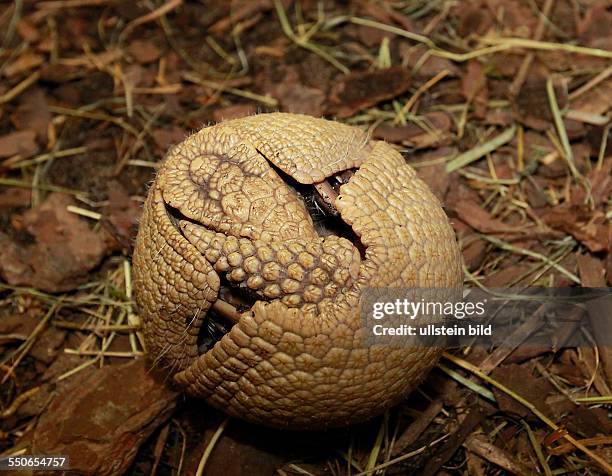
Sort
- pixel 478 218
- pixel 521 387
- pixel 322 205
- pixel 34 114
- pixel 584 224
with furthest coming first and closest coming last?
1. pixel 34 114
2. pixel 478 218
3. pixel 584 224
4. pixel 521 387
5. pixel 322 205

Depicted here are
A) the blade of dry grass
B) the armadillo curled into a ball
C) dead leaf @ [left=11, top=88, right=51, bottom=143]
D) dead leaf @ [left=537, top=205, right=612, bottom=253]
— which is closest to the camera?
the armadillo curled into a ball

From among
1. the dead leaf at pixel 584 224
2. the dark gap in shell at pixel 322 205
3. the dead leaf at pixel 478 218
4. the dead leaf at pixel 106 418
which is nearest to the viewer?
the dark gap in shell at pixel 322 205

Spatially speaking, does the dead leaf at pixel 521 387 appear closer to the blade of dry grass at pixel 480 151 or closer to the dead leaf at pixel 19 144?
the blade of dry grass at pixel 480 151

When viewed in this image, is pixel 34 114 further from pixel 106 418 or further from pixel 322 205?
pixel 322 205

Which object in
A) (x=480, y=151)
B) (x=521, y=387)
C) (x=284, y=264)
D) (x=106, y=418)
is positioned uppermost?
(x=284, y=264)

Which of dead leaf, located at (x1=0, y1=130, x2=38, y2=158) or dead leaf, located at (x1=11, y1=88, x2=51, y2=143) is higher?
dead leaf, located at (x1=11, y1=88, x2=51, y2=143)

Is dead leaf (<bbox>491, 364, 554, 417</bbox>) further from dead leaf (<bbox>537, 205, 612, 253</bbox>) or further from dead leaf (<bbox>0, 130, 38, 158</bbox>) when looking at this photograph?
dead leaf (<bbox>0, 130, 38, 158</bbox>)

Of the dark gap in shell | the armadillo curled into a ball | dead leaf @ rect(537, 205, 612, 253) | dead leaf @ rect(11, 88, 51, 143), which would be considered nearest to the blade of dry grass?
dead leaf @ rect(537, 205, 612, 253)

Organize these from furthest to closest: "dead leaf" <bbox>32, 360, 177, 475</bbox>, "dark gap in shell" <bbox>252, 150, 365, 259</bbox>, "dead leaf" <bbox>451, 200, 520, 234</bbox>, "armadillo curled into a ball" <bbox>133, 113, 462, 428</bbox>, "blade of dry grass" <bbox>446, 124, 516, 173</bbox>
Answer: "blade of dry grass" <bbox>446, 124, 516, 173</bbox> → "dead leaf" <bbox>451, 200, 520, 234</bbox> → "dead leaf" <bbox>32, 360, 177, 475</bbox> → "dark gap in shell" <bbox>252, 150, 365, 259</bbox> → "armadillo curled into a ball" <bbox>133, 113, 462, 428</bbox>

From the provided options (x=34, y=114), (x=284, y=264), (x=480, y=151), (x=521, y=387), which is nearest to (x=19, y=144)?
(x=34, y=114)

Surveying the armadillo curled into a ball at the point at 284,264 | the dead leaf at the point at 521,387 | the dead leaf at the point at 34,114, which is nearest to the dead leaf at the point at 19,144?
the dead leaf at the point at 34,114
